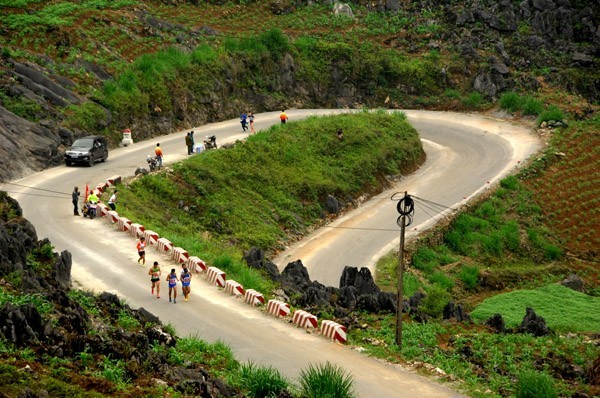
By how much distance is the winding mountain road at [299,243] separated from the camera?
28.5 meters

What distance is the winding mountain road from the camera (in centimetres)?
2848

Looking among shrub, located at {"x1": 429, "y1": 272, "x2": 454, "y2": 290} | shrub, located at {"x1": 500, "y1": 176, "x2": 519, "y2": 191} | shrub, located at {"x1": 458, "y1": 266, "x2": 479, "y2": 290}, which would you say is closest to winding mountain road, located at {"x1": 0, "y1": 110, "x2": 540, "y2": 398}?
shrub, located at {"x1": 500, "y1": 176, "x2": 519, "y2": 191}

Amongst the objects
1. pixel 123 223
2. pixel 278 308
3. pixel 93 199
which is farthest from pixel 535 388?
pixel 93 199

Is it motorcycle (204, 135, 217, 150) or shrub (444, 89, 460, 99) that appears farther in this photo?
shrub (444, 89, 460, 99)

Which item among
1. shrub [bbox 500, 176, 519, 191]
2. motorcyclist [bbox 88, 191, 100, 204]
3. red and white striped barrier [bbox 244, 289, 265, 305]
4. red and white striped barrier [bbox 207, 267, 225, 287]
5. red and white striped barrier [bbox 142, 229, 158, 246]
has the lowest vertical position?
red and white striped barrier [bbox 244, 289, 265, 305]

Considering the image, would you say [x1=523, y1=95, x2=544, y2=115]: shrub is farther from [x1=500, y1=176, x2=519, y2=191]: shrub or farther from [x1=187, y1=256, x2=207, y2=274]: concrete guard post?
[x1=187, y1=256, x2=207, y2=274]: concrete guard post

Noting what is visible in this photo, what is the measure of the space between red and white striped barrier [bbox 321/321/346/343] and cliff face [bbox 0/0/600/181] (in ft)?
87.1

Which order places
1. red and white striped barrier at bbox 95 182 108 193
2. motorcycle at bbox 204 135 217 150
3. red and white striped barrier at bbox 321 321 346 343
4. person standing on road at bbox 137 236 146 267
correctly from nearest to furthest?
red and white striped barrier at bbox 321 321 346 343, person standing on road at bbox 137 236 146 267, red and white striped barrier at bbox 95 182 108 193, motorcycle at bbox 204 135 217 150

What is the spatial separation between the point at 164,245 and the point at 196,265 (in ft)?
9.14

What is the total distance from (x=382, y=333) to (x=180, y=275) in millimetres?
8049

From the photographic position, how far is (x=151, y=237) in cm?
4081

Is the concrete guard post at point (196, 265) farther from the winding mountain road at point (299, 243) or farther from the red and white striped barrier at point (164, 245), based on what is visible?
the red and white striped barrier at point (164, 245)

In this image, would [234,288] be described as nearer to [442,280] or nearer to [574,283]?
[442,280]

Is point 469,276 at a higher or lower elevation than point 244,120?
lower
